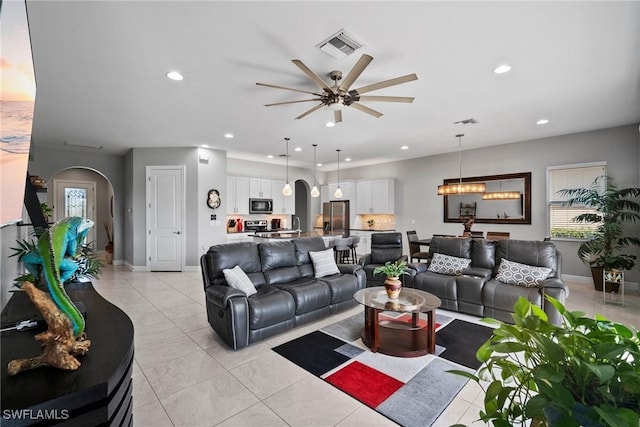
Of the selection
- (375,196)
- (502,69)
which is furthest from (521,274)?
(375,196)

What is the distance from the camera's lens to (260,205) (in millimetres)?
8539

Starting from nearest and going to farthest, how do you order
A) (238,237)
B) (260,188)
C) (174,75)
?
(174,75) → (238,237) → (260,188)

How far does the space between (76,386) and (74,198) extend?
10698 mm

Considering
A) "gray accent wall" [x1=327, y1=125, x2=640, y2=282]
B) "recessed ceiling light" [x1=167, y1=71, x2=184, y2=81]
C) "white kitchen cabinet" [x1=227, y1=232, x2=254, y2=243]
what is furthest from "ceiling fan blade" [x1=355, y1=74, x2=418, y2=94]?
"white kitchen cabinet" [x1=227, y1=232, x2=254, y2=243]

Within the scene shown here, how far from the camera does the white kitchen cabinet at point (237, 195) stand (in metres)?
7.99

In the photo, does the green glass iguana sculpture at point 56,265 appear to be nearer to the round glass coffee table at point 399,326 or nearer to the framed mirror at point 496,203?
the round glass coffee table at point 399,326

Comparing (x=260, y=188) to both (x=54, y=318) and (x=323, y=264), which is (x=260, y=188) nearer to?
(x=323, y=264)

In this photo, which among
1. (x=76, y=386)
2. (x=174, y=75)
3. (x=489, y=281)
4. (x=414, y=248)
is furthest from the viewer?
(x=414, y=248)

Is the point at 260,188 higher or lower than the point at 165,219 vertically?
higher

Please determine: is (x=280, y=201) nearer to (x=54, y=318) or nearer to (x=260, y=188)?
(x=260, y=188)

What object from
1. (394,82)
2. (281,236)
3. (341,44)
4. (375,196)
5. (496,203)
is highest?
(341,44)

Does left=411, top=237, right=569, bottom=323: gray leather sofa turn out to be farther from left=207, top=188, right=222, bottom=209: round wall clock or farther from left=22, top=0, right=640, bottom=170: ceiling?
left=207, top=188, right=222, bottom=209: round wall clock

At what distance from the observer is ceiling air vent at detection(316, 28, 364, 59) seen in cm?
247

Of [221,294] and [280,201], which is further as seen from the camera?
[280,201]
